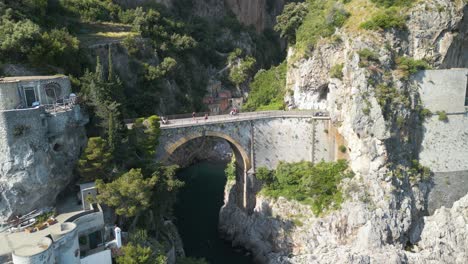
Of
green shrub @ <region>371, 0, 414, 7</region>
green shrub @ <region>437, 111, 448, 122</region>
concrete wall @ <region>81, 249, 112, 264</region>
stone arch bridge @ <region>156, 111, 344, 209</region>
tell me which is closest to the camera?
concrete wall @ <region>81, 249, 112, 264</region>

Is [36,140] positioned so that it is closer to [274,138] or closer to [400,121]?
[274,138]

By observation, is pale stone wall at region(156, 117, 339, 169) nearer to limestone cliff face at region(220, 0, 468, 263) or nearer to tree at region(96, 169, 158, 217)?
limestone cliff face at region(220, 0, 468, 263)

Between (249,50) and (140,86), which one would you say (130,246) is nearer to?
(140,86)

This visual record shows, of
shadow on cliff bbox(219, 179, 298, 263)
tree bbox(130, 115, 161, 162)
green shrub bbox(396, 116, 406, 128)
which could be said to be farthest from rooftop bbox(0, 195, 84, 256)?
green shrub bbox(396, 116, 406, 128)

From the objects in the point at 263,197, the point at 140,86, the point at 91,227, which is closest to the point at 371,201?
the point at 263,197

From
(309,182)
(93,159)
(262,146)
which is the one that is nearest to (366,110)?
(309,182)

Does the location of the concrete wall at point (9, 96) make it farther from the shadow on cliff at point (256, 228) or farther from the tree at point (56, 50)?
the shadow on cliff at point (256, 228)
